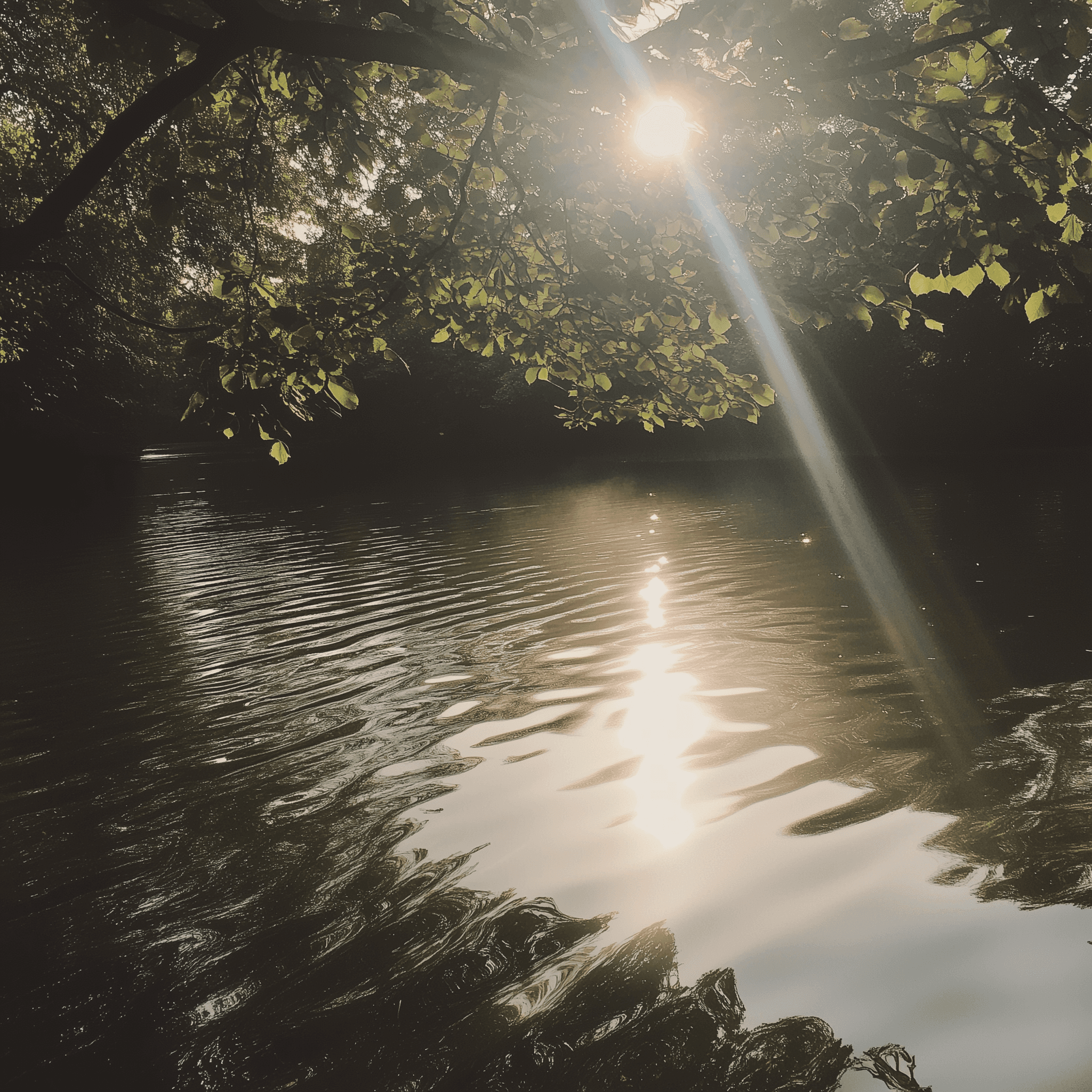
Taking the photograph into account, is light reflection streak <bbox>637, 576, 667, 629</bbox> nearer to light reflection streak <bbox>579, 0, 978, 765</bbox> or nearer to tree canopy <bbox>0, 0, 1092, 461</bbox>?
light reflection streak <bbox>579, 0, 978, 765</bbox>

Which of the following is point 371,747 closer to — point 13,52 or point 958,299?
point 13,52

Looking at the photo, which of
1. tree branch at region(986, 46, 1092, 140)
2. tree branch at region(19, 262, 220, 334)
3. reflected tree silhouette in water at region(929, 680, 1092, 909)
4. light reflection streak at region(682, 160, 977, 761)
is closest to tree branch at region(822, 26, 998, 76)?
tree branch at region(986, 46, 1092, 140)

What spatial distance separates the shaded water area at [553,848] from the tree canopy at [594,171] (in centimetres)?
252

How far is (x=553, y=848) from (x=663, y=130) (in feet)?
14.7

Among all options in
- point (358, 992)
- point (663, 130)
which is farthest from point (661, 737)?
point (663, 130)

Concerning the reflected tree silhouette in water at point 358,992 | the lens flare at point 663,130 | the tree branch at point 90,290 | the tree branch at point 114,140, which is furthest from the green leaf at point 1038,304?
the tree branch at point 90,290

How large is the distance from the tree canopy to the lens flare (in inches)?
5.0

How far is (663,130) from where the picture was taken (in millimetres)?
5461

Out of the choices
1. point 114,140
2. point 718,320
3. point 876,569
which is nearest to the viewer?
point 114,140

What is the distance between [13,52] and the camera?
1510 centimetres

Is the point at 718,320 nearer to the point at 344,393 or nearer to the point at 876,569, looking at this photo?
the point at 344,393

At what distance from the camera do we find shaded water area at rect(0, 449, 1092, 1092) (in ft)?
9.08

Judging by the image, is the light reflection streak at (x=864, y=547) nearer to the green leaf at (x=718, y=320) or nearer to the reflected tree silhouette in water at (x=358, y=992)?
the green leaf at (x=718, y=320)

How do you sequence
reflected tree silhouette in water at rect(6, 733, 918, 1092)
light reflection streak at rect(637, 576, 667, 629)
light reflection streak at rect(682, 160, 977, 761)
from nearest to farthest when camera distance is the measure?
1. reflected tree silhouette in water at rect(6, 733, 918, 1092)
2. light reflection streak at rect(682, 160, 977, 761)
3. light reflection streak at rect(637, 576, 667, 629)
